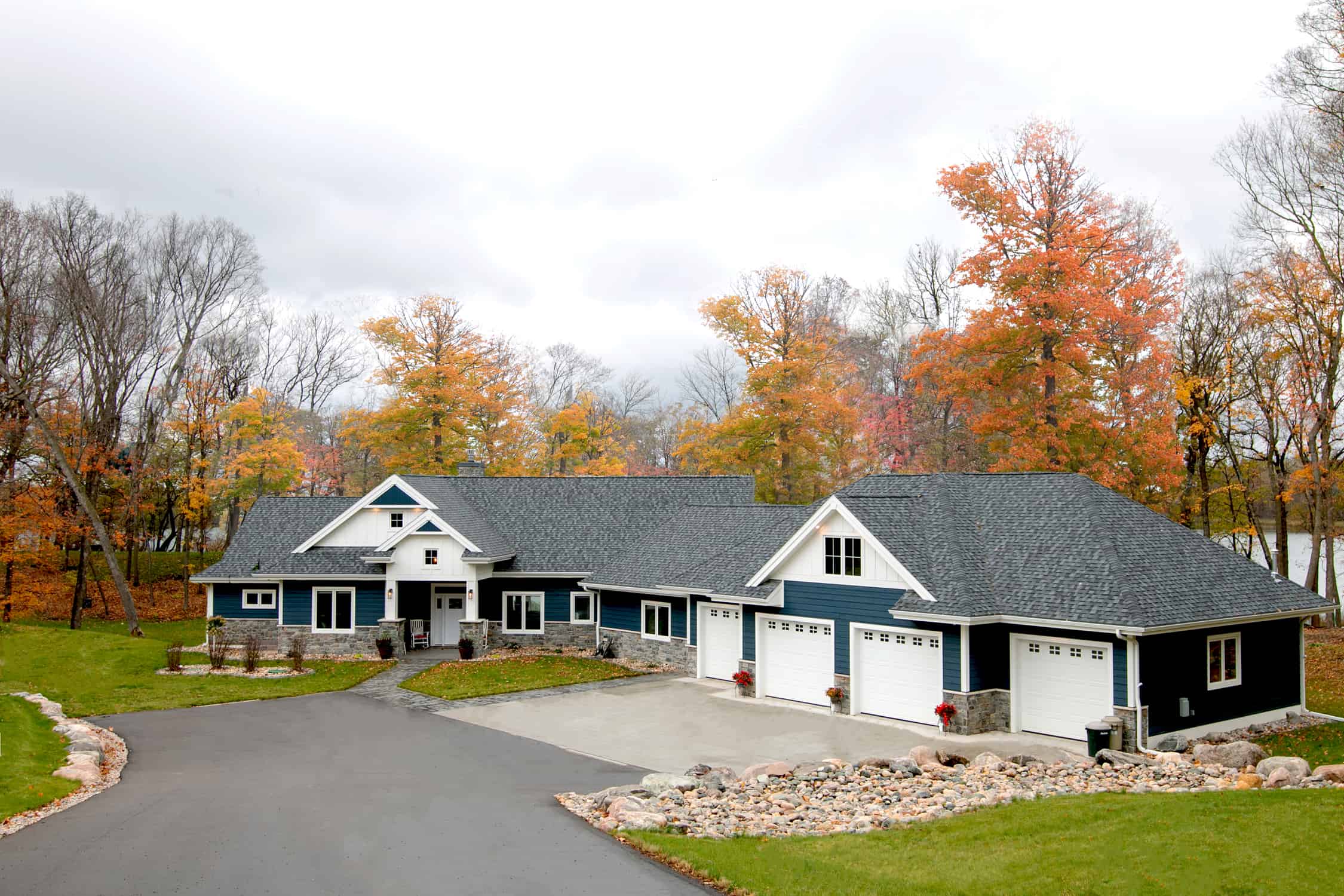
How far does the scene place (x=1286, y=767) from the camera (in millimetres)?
12438

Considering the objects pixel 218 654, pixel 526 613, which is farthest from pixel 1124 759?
pixel 218 654

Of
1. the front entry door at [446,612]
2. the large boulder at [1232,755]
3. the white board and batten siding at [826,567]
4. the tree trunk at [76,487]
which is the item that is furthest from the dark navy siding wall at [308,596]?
the large boulder at [1232,755]

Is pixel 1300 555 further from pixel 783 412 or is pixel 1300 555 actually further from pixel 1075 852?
pixel 1075 852

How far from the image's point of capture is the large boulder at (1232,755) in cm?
1354

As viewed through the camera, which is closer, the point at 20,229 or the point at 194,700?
the point at 194,700

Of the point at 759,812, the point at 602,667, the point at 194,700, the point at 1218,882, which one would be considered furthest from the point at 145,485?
the point at 1218,882

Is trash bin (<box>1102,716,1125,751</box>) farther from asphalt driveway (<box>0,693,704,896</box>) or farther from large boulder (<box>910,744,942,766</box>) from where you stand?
asphalt driveway (<box>0,693,704,896</box>)

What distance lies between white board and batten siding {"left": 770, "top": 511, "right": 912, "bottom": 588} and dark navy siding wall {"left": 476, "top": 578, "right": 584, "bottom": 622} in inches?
410

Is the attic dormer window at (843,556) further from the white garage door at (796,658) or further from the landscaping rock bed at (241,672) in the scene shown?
the landscaping rock bed at (241,672)

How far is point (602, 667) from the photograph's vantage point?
86.4 feet

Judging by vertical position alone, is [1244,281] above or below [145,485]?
above

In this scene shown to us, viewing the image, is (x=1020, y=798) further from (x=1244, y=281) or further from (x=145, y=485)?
(x=145, y=485)

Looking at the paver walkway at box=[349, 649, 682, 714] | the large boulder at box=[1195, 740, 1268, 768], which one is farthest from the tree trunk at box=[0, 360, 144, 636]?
the large boulder at box=[1195, 740, 1268, 768]

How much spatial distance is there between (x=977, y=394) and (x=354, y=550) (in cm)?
2069
